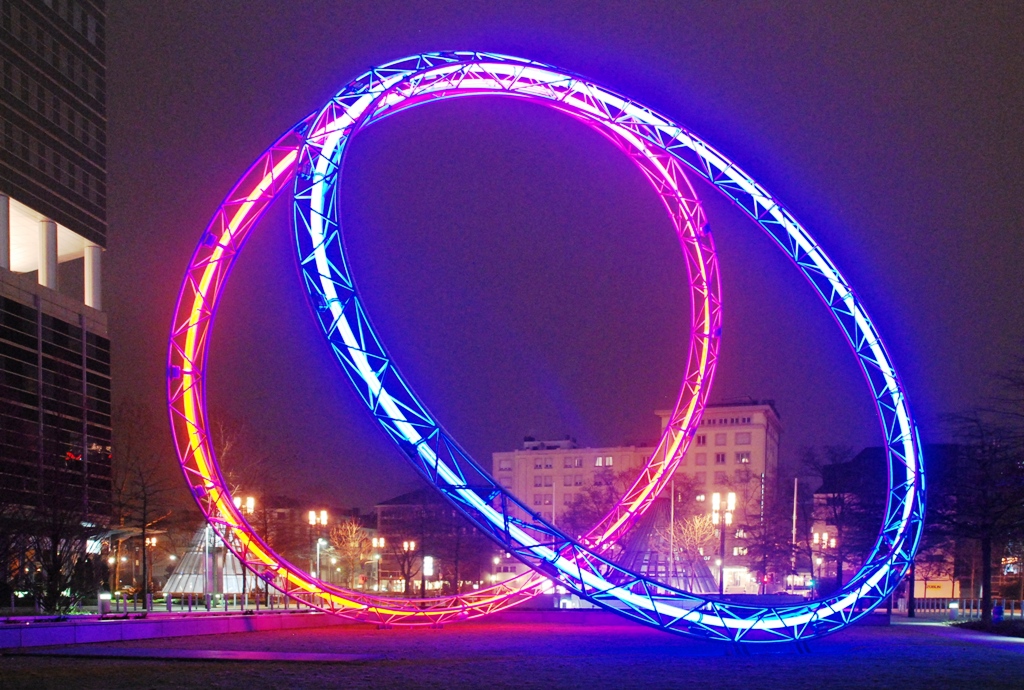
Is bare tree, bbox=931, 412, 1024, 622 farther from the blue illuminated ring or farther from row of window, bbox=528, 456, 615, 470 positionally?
row of window, bbox=528, 456, 615, 470

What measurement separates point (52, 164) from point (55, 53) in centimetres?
896

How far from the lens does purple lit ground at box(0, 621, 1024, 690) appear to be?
22.7 m

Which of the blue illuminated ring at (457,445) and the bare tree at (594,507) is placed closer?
the blue illuminated ring at (457,445)

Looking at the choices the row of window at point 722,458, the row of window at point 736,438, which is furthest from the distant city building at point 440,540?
the row of window at point 736,438

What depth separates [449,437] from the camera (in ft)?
92.4

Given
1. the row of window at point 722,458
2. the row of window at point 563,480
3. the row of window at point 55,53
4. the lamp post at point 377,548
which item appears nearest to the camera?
the row of window at point 55,53

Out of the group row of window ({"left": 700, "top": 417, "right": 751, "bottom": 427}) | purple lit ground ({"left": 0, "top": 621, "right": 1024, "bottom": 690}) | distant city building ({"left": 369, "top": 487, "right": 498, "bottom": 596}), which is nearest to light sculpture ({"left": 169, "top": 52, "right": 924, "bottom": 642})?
purple lit ground ({"left": 0, "top": 621, "right": 1024, "bottom": 690})

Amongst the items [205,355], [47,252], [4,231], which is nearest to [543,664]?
[205,355]

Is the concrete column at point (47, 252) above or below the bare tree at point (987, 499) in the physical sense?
above

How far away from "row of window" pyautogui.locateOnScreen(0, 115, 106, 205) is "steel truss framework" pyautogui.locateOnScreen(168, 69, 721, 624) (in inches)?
2148

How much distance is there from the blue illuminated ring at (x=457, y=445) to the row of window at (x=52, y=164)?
62.1m

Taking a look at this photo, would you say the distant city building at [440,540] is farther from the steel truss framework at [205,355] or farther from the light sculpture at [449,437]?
the light sculpture at [449,437]

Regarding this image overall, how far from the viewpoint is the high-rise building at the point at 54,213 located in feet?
282

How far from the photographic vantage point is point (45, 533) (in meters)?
47.1
